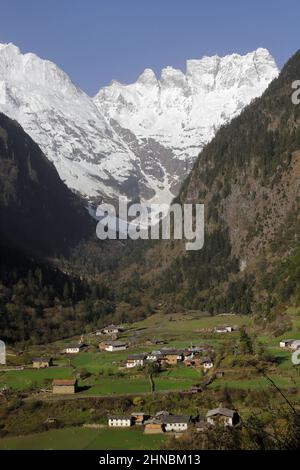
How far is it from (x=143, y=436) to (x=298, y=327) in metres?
39.1

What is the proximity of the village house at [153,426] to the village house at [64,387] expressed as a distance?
14.0 meters

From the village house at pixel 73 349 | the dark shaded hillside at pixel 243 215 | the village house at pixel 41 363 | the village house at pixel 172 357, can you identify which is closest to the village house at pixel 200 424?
the village house at pixel 172 357

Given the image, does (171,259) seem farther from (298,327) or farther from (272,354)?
(272,354)

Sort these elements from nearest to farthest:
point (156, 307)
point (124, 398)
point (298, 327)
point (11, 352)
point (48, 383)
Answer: point (124, 398) < point (48, 383) < point (298, 327) < point (11, 352) < point (156, 307)

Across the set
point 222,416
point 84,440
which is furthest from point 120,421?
point 222,416

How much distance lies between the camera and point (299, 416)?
11664 mm

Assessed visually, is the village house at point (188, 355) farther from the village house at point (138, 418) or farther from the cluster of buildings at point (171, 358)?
the village house at point (138, 418)

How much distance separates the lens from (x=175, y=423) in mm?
47750

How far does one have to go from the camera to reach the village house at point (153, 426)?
47.8 m

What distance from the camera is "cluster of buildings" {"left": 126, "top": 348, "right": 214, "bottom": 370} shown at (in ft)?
234

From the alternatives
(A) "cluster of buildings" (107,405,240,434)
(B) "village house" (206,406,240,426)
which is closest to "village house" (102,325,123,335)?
(A) "cluster of buildings" (107,405,240,434)

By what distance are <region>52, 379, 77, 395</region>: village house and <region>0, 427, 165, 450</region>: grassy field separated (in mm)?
9737

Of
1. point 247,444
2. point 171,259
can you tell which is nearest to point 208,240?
point 171,259

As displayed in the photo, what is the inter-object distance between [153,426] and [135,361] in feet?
81.7
